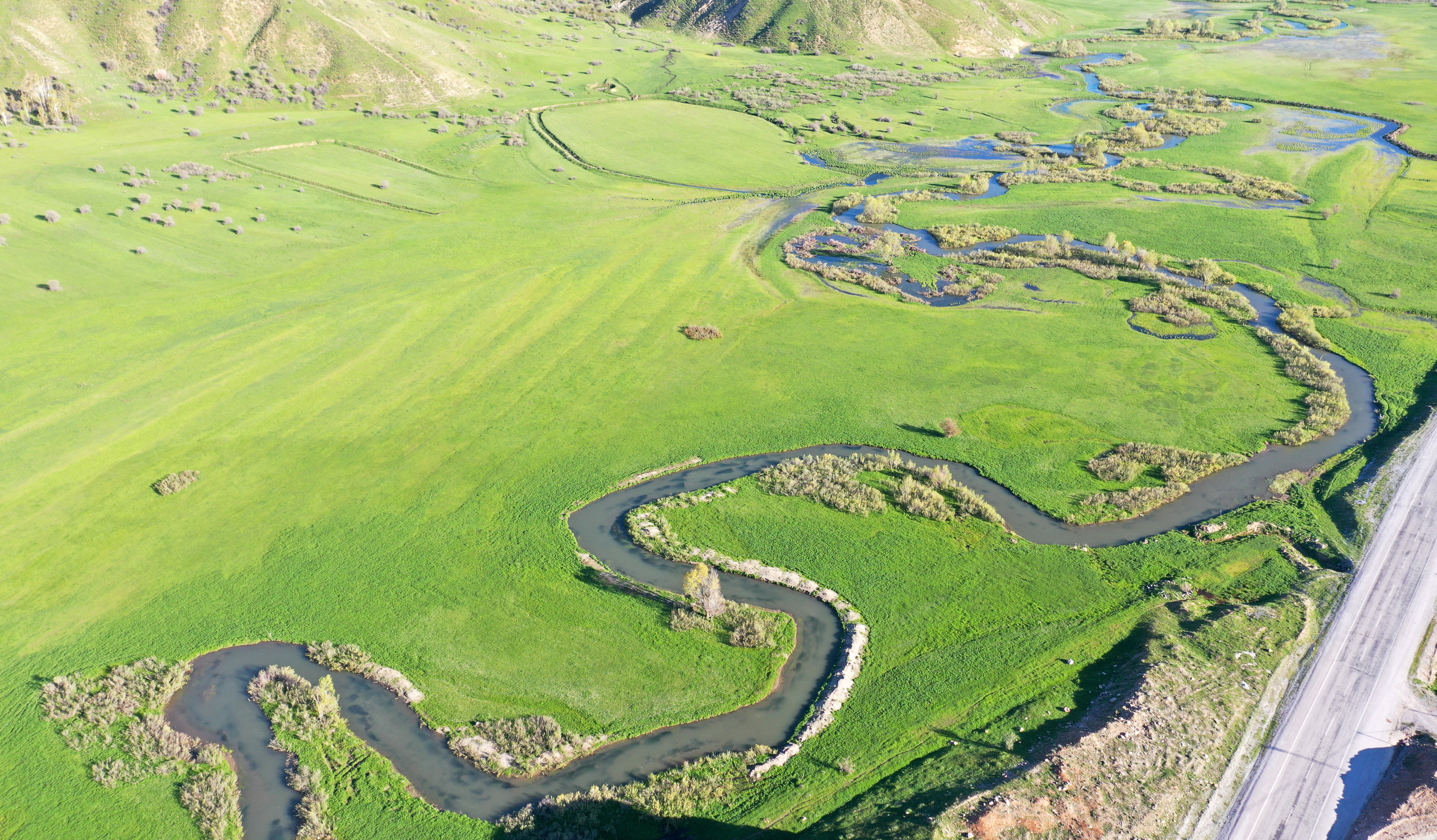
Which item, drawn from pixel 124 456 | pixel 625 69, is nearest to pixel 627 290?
pixel 124 456

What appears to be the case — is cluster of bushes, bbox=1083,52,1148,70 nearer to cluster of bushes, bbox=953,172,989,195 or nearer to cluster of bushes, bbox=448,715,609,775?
cluster of bushes, bbox=953,172,989,195

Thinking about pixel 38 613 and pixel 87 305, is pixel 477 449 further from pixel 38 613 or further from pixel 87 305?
pixel 87 305

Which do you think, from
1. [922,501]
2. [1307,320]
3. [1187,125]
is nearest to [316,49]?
[922,501]

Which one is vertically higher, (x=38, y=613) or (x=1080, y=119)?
(x=1080, y=119)

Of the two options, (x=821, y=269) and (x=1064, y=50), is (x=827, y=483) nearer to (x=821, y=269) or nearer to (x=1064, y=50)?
(x=821, y=269)

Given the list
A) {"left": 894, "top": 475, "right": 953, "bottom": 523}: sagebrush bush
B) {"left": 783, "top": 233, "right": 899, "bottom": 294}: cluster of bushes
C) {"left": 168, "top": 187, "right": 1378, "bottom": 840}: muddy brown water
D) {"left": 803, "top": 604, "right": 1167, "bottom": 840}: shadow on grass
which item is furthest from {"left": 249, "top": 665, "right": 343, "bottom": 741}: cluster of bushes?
{"left": 783, "top": 233, "right": 899, "bottom": 294}: cluster of bushes

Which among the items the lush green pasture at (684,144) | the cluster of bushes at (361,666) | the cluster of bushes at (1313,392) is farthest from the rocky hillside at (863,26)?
the cluster of bushes at (361,666)
